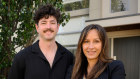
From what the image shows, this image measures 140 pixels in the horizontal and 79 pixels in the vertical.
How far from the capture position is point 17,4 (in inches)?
170

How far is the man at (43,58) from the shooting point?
2.81 meters

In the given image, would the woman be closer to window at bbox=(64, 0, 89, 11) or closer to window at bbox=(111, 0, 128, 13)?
window at bbox=(111, 0, 128, 13)

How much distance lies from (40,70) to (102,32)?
861mm

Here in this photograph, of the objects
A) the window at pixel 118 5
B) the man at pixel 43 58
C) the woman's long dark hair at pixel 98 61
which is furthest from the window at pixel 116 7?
the woman's long dark hair at pixel 98 61

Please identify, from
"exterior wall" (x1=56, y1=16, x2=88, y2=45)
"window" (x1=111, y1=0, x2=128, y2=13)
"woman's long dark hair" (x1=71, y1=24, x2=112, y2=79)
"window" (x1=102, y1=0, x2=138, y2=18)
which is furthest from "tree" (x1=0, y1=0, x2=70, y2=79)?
"exterior wall" (x1=56, y1=16, x2=88, y2=45)

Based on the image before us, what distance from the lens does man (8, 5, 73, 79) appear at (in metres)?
2.81

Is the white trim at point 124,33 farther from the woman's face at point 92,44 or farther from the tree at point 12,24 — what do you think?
the woman's face at point 92,44

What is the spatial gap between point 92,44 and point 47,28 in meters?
0.59

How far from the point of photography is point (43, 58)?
2.83 metres

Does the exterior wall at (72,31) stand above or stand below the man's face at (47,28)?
below

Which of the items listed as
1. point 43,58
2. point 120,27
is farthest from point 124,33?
point 43,58

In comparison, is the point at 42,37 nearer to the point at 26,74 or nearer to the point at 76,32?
the point at 26,74

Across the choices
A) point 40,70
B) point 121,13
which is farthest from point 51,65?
point 121,13

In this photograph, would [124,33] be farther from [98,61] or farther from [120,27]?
[98,61]
